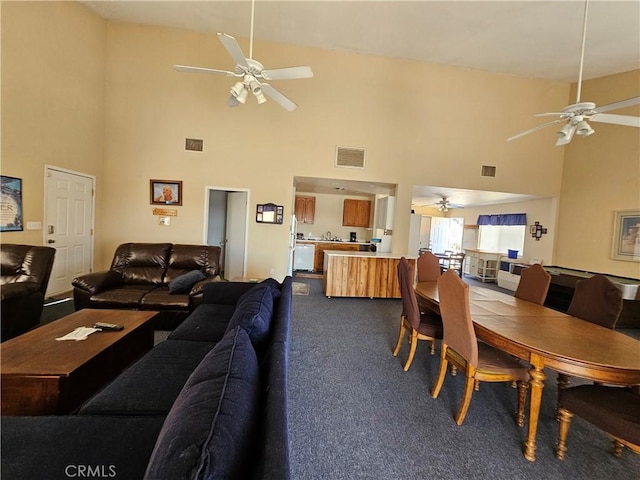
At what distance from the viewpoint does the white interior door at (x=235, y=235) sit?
549 centimetres

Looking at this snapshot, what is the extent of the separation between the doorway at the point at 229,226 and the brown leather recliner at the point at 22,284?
7.94ft

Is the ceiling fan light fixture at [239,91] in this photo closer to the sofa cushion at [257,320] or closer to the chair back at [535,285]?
the sofa cushion at [257,320]

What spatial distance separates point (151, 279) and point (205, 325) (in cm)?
190

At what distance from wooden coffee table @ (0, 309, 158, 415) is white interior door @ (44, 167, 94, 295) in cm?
276

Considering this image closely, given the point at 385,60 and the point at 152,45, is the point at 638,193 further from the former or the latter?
the point at 152,45

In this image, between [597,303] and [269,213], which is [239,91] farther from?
[597,303]

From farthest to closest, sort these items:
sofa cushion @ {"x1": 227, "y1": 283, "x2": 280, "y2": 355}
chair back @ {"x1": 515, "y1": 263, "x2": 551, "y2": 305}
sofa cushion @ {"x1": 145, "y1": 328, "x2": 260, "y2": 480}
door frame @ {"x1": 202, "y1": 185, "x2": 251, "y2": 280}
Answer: door frame @ {"x1": 202, "y1": 185, "x2": 251, "y2": 280} < chair back @ {"x1": 515, "y1": 263, "x2": 551, "y2": 305} < sofa cushion @ {"x1": 227, "y1": 283, "x2": 280, "y2": 355} < sofa cushion @ {"x1": 145, "y1": 328, "x2": 260, "y2": 480}

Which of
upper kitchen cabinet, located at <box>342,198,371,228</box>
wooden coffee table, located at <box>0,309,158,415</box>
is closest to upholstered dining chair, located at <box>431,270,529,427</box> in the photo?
wooden coffee table, located at <box>0,309,158,415</box>

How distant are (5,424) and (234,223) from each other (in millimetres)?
4645

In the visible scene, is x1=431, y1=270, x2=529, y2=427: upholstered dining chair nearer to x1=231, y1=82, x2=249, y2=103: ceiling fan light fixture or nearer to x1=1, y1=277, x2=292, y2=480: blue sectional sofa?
x1=1, y1=277, x2=292, y2=480: blue sectional sofa

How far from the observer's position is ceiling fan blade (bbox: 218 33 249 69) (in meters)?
2.27

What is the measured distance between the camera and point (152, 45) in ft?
16.2

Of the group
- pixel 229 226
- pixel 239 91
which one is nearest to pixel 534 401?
pixel 239 91

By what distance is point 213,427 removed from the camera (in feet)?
2.23
